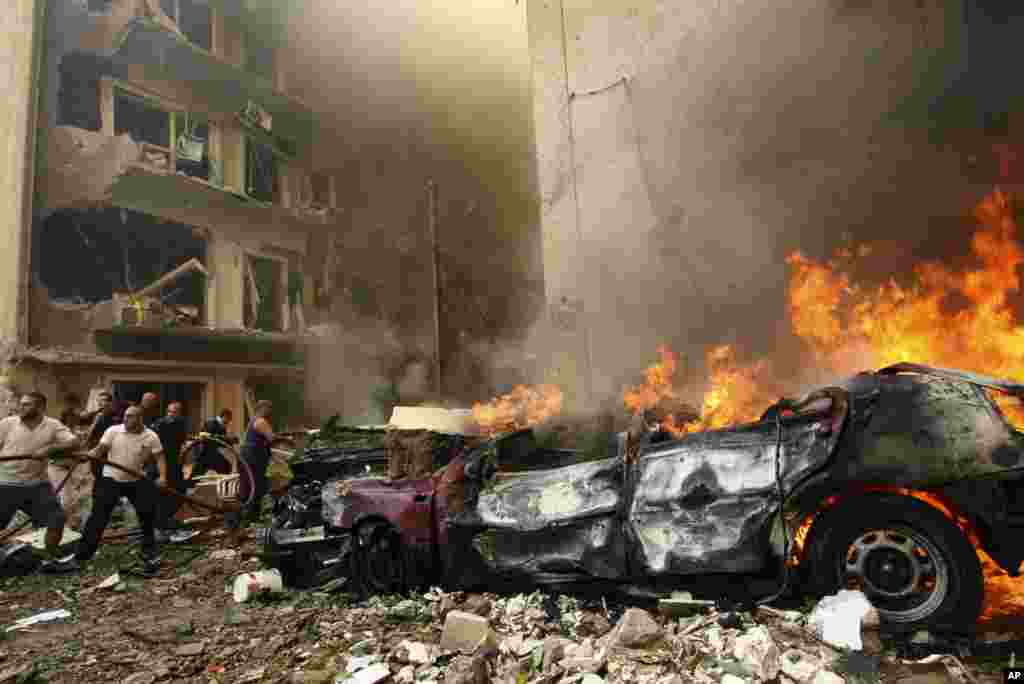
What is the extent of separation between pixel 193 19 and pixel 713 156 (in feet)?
45.5

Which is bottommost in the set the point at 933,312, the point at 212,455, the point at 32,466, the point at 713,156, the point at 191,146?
the point at 212,455

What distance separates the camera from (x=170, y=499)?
814 cm

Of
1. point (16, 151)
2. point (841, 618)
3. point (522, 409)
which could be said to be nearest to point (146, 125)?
point (16, 151)

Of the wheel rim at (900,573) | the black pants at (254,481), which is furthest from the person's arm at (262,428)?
the wheel rim at (900,573)

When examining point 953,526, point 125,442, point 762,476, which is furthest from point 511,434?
point 125,442

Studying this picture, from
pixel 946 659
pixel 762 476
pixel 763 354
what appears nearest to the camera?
pixel 946 659

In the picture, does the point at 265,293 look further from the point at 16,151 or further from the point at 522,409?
the point at 522,409

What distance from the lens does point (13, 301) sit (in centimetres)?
1130

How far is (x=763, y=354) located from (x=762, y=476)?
742 centimetres

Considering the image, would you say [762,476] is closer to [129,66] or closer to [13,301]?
[13,301]

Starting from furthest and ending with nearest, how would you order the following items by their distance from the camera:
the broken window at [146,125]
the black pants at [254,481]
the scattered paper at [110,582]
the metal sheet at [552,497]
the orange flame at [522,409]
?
A: the broken window at [146,125], the orange flame at [522,409], the black pants at [254,481], the scattered paper at [110,582], the metal sheet at [552,497]

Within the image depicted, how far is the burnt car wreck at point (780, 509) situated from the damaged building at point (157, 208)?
34.4 feet

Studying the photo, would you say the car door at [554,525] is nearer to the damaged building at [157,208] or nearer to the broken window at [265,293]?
the damaged building at [157,208]

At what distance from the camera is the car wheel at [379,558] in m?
5.07
